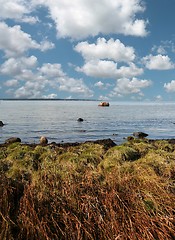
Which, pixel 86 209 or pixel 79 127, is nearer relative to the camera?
pixel 86 209

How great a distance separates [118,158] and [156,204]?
6.84 meters

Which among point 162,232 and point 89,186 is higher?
point 89,186

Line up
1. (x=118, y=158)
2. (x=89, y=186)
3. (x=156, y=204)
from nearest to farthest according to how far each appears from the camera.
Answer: (x=156, y=204) → (x=89, y=186) → (x=118, y=158)

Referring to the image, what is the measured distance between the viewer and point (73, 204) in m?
5.62

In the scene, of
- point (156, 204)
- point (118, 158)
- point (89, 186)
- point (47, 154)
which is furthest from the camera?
point (47, 154)

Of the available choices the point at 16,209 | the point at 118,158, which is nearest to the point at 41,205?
the point at 16,209

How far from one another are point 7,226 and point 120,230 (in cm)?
187

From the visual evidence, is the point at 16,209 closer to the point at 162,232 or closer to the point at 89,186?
the point at 89,186

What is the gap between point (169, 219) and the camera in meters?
5.04

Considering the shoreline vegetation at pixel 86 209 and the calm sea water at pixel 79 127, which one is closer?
the shoreline vegetation at pixel 86 209

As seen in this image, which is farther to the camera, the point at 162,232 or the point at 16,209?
the point at 16,209

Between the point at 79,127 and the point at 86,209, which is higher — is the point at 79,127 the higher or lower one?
the lower one

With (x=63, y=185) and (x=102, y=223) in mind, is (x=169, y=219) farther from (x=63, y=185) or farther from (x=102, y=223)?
(x=63, y=185)

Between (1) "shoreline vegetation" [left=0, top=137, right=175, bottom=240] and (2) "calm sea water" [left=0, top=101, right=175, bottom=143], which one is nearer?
(1) "shoreline vegetation" [left=0, top=137, right=175, bottom=240]
